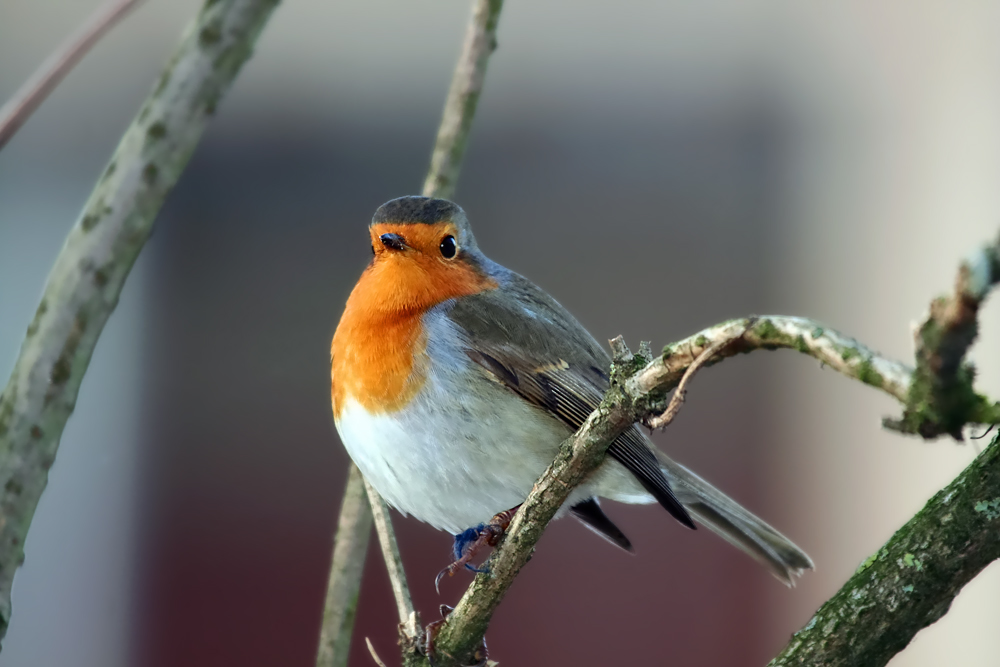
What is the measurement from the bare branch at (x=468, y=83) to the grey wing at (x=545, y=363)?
0.24 m

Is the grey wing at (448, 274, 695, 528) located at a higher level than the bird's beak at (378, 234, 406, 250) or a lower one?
lower

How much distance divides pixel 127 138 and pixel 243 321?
9.17 feet

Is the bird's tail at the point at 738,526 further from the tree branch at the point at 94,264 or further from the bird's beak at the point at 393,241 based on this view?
the tree branch at the point at 94,264

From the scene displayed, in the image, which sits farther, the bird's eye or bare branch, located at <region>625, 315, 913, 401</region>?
the bird's eye

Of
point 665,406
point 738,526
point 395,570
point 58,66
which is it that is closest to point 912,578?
point 665,406

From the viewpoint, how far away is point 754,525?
67.9 inches

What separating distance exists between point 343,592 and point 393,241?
0.54 meters

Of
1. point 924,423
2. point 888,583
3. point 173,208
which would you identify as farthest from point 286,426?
point 924,423

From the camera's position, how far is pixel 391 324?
1.57m

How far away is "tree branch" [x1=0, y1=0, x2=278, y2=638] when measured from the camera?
117 centimetres

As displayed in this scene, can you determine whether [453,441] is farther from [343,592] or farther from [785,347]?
[785,347]

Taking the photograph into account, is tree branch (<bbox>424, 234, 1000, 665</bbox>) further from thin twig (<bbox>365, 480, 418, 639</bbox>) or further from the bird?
the bird

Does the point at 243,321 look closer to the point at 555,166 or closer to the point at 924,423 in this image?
the point at 555,166

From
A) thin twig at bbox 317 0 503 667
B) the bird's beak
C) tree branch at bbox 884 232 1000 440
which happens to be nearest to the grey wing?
the bird's beak
